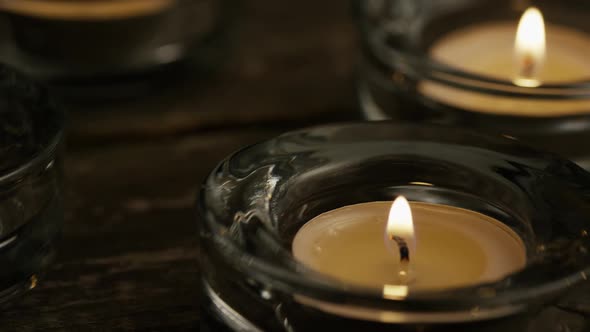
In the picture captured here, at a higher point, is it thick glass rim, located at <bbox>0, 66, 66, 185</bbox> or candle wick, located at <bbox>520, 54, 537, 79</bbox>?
thick glass rim, located at <bbox>0, 66, 66, 185</bbox>

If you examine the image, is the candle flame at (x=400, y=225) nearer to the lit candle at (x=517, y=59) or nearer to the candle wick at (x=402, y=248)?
the candle wick at (x=402, y=248)

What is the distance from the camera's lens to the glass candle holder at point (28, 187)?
1.78 ft

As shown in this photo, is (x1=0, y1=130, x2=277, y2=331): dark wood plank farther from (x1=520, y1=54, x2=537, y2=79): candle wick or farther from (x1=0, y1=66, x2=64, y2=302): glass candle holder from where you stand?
(x1=520, y1=54, x2=537, y2=79): candle wick

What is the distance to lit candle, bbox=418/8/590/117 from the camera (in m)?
0.68

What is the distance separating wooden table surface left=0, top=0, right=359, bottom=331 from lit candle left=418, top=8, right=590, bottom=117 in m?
0.11

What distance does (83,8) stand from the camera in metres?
0.82

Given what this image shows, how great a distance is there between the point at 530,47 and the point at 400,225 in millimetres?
307

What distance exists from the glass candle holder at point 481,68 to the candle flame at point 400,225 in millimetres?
91

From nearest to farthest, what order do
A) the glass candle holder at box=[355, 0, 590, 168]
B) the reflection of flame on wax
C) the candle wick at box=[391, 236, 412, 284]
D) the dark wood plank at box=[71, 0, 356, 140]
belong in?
the reflection of flame on wax < the candle wick at box=[391, 236, 412, 284] < the glass candle holder at box=[355, 0, 590, 168] < the dark wood plank at box=[71, 0, 356, 140]

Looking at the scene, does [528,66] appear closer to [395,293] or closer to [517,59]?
[517,59]

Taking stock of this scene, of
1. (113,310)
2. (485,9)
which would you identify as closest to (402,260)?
(113,310)

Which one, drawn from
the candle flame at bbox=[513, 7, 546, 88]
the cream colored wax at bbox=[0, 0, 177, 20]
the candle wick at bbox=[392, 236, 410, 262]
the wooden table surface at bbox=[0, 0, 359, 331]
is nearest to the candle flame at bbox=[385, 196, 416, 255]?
the candle wick at bbox=[392, 236, 410, 262]

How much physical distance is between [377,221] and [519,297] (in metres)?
0.15

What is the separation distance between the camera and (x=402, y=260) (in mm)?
519
